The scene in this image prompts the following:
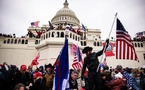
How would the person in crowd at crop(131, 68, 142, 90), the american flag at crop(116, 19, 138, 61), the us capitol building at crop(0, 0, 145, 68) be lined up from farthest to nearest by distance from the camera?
the us capitol building at crop(0, 0, 145, 68) → the american flag at crop(116, 19, 138, 61) → the person in crowd at crop(131, 68, 142, 90)

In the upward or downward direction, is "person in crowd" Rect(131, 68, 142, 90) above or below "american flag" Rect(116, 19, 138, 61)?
below

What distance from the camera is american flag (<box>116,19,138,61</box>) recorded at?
5486 mm

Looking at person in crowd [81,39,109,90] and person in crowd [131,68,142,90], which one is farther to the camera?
person in crowd [131,68,142,90]

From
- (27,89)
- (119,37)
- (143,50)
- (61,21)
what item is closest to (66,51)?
(27,89)

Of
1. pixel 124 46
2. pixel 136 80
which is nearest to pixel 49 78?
pixel 136 80

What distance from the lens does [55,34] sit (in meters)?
29.0

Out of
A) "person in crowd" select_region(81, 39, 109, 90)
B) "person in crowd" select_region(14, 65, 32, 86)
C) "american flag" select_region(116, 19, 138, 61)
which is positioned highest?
"american flag" select_region(116, 19, 138, 61)

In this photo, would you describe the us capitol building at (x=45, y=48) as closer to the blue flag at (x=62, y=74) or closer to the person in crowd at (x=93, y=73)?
the person in crowd at (x=93, y=73)

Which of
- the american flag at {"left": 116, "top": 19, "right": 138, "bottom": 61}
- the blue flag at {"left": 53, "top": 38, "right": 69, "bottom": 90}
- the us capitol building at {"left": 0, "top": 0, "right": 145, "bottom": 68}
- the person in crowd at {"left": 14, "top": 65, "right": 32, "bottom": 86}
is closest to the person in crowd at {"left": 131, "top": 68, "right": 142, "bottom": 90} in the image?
the american flag at {"left": 116, "top": 19, "right": 138, "bottom": 61}

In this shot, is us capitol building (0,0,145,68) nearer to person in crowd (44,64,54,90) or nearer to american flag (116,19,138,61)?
american flag (116,19,138,61)

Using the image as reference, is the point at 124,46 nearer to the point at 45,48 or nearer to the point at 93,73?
the point at 93,73

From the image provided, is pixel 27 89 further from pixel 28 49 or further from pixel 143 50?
pixel 143 50

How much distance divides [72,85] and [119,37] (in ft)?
8.60

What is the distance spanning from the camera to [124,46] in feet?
18.3
